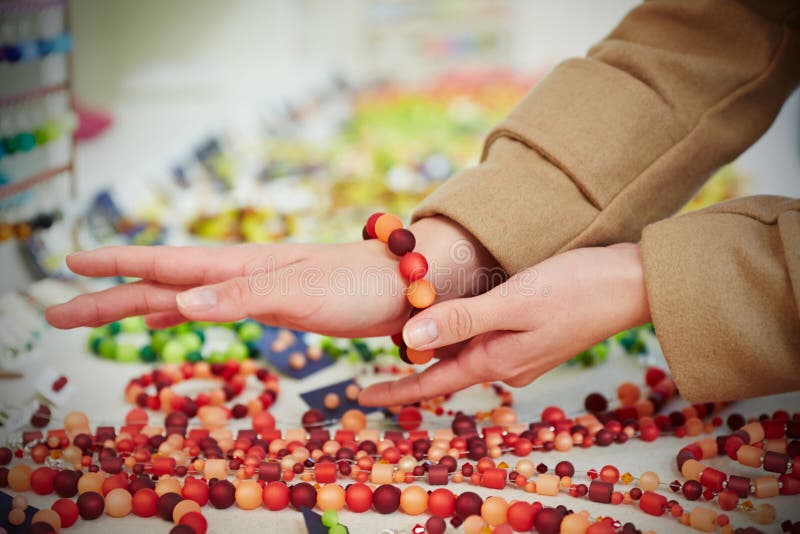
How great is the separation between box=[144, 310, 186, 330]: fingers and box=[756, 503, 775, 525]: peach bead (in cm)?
72

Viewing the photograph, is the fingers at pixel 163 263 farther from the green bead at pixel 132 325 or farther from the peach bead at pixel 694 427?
the peach bead at pixel 694 427

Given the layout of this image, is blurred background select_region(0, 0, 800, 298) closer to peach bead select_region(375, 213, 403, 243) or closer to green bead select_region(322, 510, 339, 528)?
peach bead select_region(375, 213, 403, 243)

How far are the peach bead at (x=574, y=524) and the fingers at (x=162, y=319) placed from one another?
547 mm

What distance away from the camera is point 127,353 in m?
1.20

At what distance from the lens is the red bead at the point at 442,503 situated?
0.77m

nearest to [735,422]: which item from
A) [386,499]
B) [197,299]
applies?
[386,499]

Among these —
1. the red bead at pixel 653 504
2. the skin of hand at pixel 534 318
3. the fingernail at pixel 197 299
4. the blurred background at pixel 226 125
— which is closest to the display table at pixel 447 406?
the red bead at pixel 653 504

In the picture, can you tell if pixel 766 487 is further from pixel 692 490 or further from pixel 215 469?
pixel 215 469

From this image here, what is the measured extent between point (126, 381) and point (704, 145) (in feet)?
3.04

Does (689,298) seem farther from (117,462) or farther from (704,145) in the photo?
(117,462)

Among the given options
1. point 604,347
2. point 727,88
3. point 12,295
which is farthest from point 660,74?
point 12,295

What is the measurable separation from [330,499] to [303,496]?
1.1 inches

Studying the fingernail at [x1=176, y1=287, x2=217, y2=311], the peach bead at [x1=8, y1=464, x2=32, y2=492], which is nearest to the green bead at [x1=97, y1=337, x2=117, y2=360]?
the peach bead at [x1=8, y1=464, x2=32, y2=492]

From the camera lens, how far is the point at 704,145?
3.32ft
